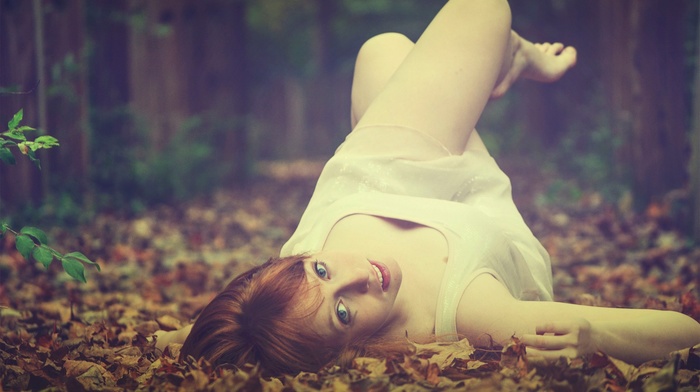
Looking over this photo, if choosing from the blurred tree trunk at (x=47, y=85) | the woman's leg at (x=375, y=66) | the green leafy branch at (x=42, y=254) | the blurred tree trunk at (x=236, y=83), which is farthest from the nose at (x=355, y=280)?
the blurred tree trunk at (x=236, y=83)

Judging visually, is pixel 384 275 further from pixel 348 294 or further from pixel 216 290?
pixel 216 290

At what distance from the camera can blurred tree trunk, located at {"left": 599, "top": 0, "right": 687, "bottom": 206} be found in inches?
306

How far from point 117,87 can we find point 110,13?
1.24 metres

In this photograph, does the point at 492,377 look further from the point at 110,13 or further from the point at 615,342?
the point at 110,13

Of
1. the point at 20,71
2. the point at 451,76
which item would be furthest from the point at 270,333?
the point at 20,71

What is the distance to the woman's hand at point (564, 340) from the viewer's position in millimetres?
2520

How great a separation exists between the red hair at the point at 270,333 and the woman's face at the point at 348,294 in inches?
1.3

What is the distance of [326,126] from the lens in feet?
97.9

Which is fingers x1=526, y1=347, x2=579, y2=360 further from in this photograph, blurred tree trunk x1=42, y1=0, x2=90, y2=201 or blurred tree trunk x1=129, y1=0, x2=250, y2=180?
blurred tree trunk x1=129, y1=0, x2=250, y2=180

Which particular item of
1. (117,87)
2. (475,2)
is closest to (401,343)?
(475,2)

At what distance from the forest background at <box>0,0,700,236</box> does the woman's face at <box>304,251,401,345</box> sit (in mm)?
1276

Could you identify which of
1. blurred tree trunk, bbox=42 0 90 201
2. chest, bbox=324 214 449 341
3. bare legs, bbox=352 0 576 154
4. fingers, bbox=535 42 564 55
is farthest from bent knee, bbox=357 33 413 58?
blurred tree trunk, bbox=42 0 90 201

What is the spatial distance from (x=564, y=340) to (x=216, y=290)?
3088mm

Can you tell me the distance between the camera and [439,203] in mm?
3287
